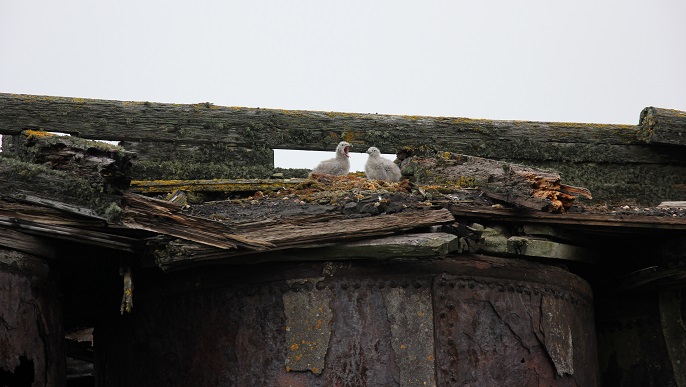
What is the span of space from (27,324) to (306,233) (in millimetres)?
1994

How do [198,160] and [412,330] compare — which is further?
[198,160]

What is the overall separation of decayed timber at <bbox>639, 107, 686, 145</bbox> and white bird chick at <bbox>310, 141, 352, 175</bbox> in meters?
3.22

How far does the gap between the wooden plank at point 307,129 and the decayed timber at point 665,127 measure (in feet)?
0.63

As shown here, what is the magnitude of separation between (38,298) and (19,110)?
305 centimetres

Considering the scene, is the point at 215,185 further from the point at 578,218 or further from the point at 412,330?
the point at 578,218

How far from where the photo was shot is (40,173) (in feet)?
24.0

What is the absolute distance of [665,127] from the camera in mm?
11086

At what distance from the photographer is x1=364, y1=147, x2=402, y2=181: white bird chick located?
31.6ft

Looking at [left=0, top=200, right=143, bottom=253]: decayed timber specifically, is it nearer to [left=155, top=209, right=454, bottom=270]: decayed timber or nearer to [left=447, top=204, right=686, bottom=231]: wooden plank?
[left=155, top=209, right=454, bottom=270]: decayed timber

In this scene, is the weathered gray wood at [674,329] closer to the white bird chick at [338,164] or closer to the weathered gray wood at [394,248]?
the weathered gray wood at [394,248]

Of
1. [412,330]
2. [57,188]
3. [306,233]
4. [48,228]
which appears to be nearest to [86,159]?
[57,188]

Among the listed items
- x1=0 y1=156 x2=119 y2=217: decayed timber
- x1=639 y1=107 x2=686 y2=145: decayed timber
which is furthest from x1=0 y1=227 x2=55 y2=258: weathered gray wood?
x1=639 y1=107 x2=686 y2=145: decayed timber

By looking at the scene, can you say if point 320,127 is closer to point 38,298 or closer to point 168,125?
point 168,125

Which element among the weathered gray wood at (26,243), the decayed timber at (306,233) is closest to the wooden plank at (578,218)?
the decayed timber at (306,233)
